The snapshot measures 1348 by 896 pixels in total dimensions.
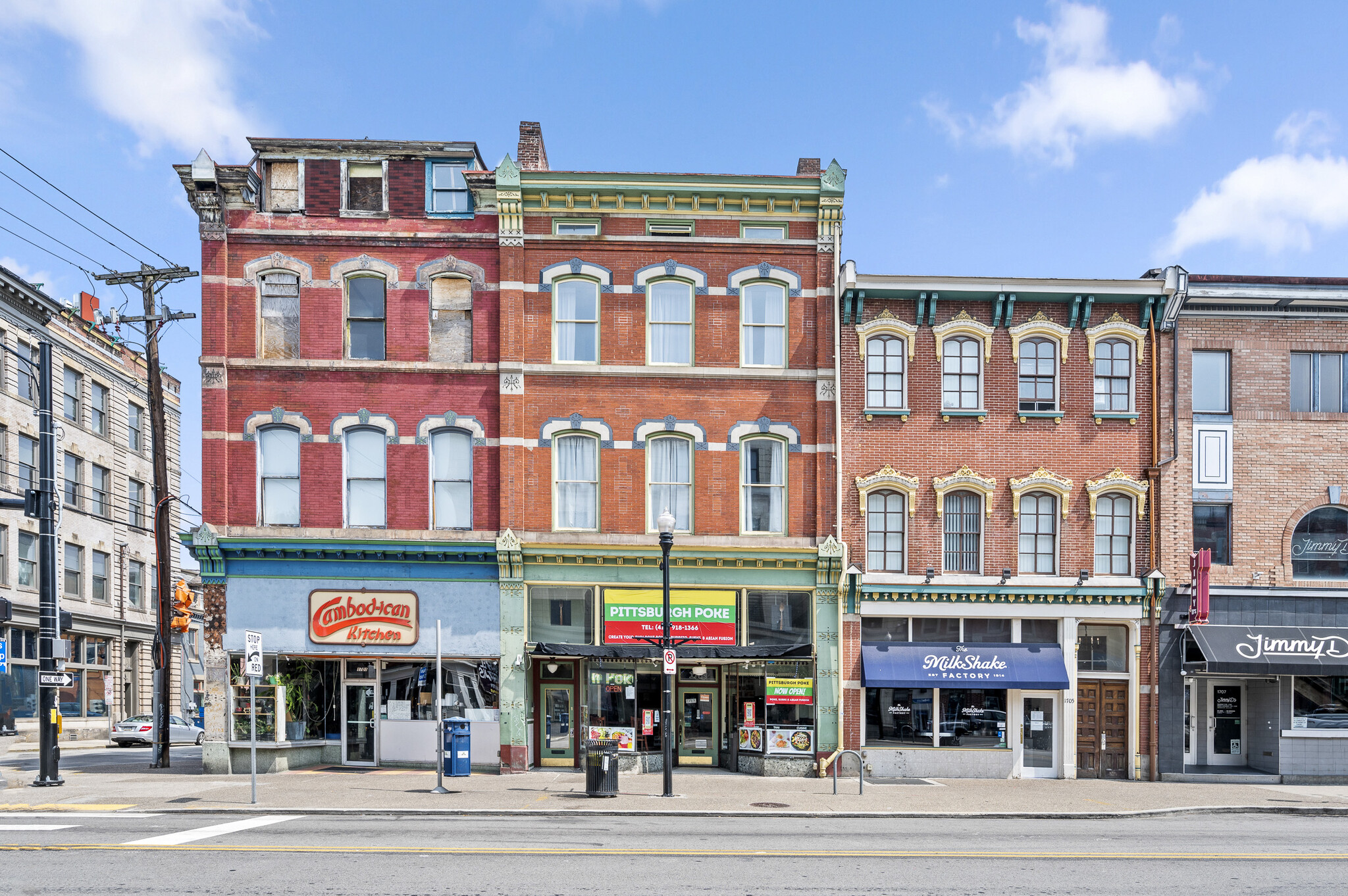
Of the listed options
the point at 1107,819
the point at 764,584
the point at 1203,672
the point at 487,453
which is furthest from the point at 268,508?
the point at 1203,672

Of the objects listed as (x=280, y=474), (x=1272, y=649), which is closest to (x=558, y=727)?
(x=280, y=474)

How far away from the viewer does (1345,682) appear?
76.2 ft

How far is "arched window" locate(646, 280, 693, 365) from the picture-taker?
23.8m

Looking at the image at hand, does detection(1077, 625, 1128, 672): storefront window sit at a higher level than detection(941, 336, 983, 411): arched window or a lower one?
lower

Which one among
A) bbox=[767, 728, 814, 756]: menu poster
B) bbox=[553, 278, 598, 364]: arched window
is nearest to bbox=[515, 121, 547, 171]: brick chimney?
bbox=[553, 278, 598, 364]: arched window

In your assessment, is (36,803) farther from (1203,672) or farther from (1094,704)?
(1203,672)

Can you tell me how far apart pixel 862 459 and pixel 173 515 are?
146 feet

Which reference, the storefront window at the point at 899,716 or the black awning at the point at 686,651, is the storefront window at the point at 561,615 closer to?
the black awning at the point at 686,651

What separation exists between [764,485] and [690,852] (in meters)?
11.3

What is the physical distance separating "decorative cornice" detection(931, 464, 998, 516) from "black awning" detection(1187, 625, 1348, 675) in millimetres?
5245

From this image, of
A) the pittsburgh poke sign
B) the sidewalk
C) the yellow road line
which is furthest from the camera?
the pittsburgh poke sign

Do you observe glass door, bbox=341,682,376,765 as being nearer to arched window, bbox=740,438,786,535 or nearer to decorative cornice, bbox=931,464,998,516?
arched window, bbox=740,438,786,535

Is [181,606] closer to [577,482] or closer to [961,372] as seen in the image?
[577,482]

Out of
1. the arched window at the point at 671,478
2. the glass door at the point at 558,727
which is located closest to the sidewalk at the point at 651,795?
the glass door at the point at 558,727
